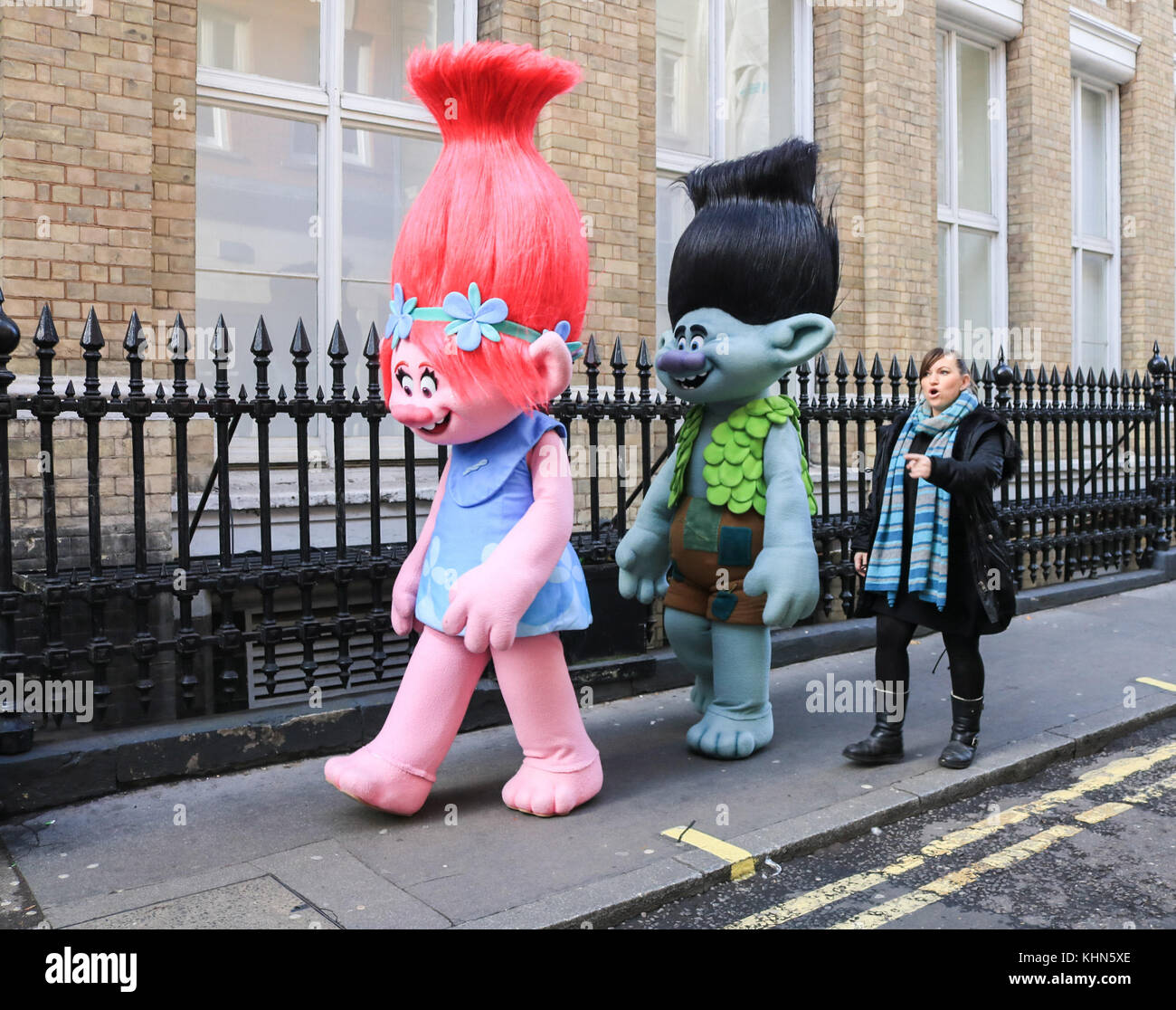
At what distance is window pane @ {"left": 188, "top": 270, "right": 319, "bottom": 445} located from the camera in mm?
6121

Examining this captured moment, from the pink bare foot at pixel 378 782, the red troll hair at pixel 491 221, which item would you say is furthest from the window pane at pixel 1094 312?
the pink bare foot at pixel 378 782

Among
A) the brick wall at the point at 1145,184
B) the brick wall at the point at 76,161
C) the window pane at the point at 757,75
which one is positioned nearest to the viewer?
the brick wall at the point at 76,161

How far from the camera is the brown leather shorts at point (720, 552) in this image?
14.6ft

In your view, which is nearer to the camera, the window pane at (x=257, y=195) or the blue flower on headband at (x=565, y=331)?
the blue flower on headband at (x=565, y=331)

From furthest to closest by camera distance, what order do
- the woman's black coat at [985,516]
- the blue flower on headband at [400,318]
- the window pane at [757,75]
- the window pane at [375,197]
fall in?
the window pane at [757,75] < the window pane at [375,197] < the woman's black coat at [985,516] < the blue flower on headband at [400,318]

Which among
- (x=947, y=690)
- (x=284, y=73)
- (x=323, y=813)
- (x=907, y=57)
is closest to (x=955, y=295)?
(x=907, y=57)

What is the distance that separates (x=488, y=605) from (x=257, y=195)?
154 inches

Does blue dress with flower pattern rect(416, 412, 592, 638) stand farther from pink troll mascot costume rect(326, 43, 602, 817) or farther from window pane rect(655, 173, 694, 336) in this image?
window pane rect(655, 173, 694, 336)

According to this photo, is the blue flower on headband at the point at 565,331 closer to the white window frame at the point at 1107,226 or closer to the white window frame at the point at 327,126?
the white window frame at the point at 327,126

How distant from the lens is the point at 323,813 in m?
3.97

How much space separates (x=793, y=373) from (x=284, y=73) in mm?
4554

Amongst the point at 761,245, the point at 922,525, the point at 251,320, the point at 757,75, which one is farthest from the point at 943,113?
the point at 922,525

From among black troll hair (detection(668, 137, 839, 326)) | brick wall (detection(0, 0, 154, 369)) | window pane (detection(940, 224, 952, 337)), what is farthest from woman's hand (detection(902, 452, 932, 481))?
window pane (detection(940, 224, 952, 337))

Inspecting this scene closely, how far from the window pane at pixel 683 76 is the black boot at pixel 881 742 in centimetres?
532
